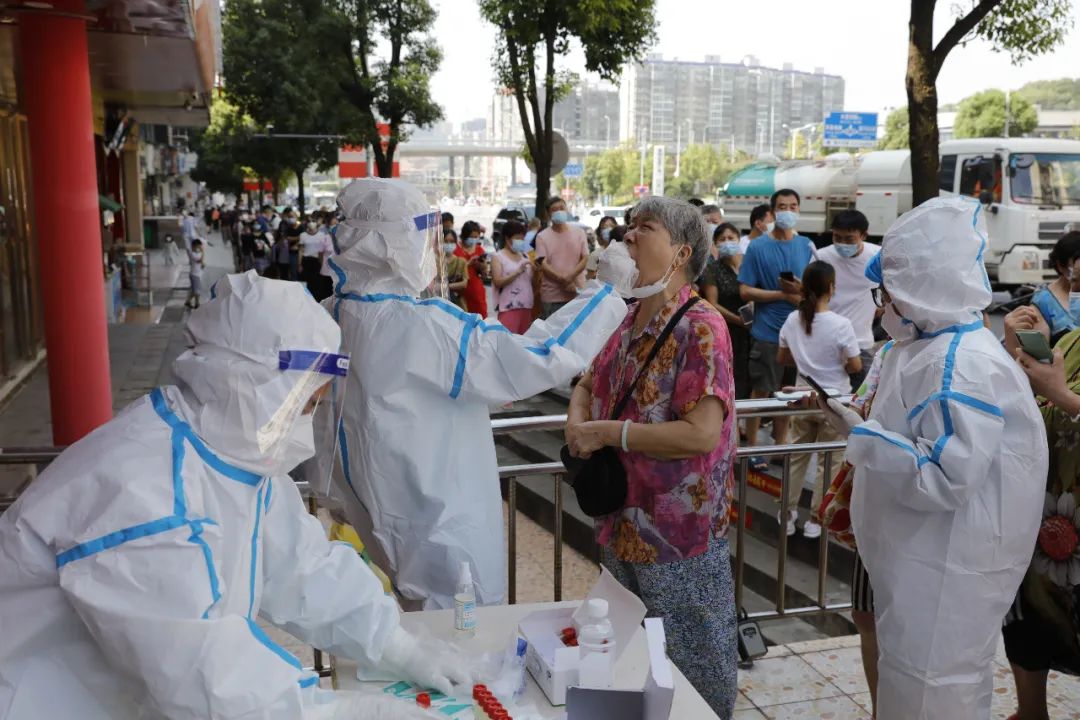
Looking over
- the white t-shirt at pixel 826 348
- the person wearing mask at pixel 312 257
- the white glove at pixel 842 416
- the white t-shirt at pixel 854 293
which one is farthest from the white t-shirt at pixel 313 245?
the white glove at pixel 842 416

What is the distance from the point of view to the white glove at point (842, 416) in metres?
2.88

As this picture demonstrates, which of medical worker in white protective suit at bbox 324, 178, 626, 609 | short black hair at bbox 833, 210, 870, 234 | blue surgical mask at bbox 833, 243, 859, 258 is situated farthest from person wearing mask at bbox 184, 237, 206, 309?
medical worker in white protective suit at bbox 324, 178, 626, 609

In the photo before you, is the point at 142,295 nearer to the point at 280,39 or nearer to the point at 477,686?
the point at 280,39

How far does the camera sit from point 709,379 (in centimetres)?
260

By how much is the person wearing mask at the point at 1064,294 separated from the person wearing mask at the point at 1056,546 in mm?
924

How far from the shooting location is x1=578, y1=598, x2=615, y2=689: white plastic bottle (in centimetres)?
205

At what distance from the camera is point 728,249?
23.2 ft

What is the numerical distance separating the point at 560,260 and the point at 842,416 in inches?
238

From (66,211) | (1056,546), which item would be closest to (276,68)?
(66,211)

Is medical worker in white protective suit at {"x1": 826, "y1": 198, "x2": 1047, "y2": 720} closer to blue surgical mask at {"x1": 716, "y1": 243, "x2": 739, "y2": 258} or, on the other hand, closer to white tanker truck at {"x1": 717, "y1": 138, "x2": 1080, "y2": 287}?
blue surgical mask at {"x1": 716, "y1": 243, "x2": 739, "y2": 258}

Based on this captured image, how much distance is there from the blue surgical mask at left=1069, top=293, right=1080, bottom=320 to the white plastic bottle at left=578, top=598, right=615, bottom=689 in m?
2.80

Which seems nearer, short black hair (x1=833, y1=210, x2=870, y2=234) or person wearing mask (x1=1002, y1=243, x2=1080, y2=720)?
person wearing mask (x1=1002, y1=243, x2=1080, y2=720)

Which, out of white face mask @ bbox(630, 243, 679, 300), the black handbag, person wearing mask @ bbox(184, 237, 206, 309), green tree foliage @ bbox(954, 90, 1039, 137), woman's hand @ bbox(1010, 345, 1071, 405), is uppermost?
green tree foliage @ bbox(954, 90, 1039, 137)

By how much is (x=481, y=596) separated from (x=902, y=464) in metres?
1.30
